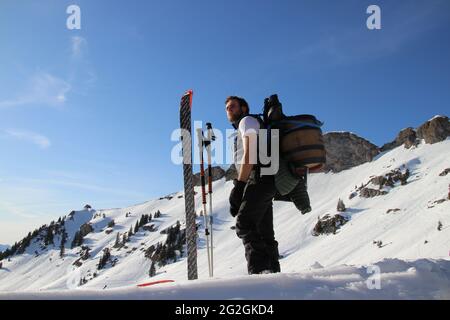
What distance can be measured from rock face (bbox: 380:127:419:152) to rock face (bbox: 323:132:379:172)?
3894 mm

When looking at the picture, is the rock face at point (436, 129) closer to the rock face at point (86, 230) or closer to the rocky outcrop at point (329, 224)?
the rocky outcrop at point (329, 224)

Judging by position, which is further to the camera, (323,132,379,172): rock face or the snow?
(323,132,379,172): rock face

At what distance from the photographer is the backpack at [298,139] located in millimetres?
5035

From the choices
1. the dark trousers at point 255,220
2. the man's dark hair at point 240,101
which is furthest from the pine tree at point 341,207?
the dark trousers at point 255,220

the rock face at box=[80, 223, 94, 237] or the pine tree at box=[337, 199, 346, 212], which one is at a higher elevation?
the rock face at box=[80, 223, 94, 237]

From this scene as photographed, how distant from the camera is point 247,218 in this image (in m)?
5.02

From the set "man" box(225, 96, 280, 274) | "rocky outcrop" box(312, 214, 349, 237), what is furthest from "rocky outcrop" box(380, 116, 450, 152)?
"man" box(225, 96, 280, 274)

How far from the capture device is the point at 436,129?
328 feet

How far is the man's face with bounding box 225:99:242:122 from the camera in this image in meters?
5.66

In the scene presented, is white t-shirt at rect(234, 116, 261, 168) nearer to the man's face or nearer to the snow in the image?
the man's face

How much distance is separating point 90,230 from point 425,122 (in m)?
149

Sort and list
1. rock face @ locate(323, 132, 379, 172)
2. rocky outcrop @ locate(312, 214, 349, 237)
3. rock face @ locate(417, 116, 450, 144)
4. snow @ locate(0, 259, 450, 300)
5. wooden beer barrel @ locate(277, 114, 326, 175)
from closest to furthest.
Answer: snow @ locate(0, 259, 450, 300) → wooden beer barrel @ locate(277, 114, 326, 175) → rocky outcrop @ locate(312, 214, 349, 237) → rock face @ locate(417, 116, 450, 144) → rock face @ locate(323, 132, 379, 172)

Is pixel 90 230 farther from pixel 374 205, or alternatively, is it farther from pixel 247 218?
pixel 247 218
